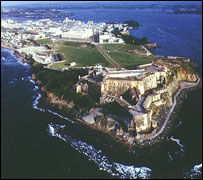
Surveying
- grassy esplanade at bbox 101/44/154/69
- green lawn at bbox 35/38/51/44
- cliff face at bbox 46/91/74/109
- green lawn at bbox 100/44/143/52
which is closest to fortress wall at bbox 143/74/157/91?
grassy esplanade at bbox 101/44/154/69

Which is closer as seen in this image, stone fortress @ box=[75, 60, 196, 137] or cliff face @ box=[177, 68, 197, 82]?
stone fortress @ box=[75, 60, 196, 137]

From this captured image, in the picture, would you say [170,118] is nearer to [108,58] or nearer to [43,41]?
[108,58]

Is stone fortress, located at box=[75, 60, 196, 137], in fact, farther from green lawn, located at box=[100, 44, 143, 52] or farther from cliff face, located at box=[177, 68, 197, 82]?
green lawn, located at box=[100, 44, 143, 52]

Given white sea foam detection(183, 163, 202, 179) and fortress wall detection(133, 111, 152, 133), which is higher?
fortress wall detection(133, 111, 152, 133)

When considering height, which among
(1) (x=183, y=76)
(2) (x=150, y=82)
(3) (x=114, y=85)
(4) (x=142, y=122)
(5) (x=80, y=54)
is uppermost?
(5) (x=80, y=54)

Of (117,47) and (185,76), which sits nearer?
(185,76)

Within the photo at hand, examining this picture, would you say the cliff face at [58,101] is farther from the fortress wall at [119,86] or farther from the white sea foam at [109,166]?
the white sea foam at [109,166]

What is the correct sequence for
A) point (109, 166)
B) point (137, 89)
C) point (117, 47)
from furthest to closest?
1. point (117, 47)
2. point (137, 89)
3. point (109, 166)

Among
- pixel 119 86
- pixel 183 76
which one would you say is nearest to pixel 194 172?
pixel 119 86

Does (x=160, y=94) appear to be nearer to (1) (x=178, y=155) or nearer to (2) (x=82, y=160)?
(1) (x=178, y=155)
